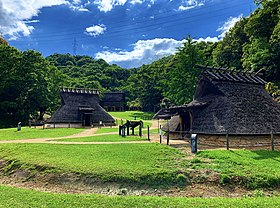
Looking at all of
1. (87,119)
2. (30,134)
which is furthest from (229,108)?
(87,119)

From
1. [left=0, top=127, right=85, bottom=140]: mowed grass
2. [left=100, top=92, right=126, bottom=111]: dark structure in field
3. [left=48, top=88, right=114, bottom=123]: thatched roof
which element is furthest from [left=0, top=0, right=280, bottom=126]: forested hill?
[left=100, top=92, right=126, bottom=111]: dark structure in field

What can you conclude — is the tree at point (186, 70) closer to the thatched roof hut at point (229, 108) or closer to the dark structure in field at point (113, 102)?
the thatched roof hut at point (229, 108)

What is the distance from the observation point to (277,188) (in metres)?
8.95

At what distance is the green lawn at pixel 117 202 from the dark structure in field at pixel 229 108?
7.42 metres

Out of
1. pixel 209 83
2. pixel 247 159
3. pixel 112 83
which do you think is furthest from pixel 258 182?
pixel 112 83

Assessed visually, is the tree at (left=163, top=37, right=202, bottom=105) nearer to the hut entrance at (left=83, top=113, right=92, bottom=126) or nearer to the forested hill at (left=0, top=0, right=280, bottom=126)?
the forested hill at (left=0, top=0, right=280, bottom=126)

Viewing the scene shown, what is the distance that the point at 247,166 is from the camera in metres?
10.5

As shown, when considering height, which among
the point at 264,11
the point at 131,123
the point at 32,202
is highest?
the point at 264,11

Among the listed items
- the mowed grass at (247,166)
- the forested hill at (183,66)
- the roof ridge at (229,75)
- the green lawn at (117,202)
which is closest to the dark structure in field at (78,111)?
the forested hill at (183,66)

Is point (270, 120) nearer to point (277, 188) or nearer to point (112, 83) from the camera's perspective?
point (277, 188)

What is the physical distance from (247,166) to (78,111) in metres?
31.4

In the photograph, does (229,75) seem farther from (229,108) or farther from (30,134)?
(30,134)

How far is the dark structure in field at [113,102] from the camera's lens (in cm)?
8150

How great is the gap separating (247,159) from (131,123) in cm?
1276
